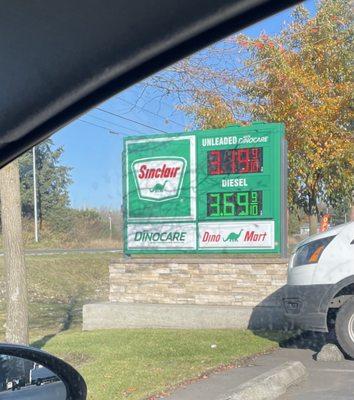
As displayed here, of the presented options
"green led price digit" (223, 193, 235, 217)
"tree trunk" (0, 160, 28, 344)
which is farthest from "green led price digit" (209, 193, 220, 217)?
"tree trunk" (0, 160, 28, 344)

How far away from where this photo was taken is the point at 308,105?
52.9 feet

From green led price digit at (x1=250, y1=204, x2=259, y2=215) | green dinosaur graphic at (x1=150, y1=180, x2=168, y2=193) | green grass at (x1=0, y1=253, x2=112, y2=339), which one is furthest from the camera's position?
green grass at (x1=0, y1=253, x2=112, y2=339)

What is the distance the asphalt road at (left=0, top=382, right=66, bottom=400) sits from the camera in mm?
2949

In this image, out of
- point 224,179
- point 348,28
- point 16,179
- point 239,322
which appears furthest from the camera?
point 348,28

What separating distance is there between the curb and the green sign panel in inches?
194

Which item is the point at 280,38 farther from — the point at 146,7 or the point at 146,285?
the point at 146,7

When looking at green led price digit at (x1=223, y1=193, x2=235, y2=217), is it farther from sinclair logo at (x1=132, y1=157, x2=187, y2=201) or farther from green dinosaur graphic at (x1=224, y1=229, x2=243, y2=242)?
sinclair logo at (x1=132, y1=157, x2=187, y2=201)

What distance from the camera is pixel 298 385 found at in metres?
7.60

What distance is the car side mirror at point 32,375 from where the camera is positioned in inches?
114

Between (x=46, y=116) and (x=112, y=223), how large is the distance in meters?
11.0

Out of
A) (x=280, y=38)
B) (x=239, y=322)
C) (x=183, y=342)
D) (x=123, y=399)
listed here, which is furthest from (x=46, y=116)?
(x=280, y=38)

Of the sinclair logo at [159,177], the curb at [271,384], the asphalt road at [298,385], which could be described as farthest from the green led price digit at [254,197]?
the curb at [271,384]

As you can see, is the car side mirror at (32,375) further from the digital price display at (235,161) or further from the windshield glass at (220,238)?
the digital price display at (235,161)

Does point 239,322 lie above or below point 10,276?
below
